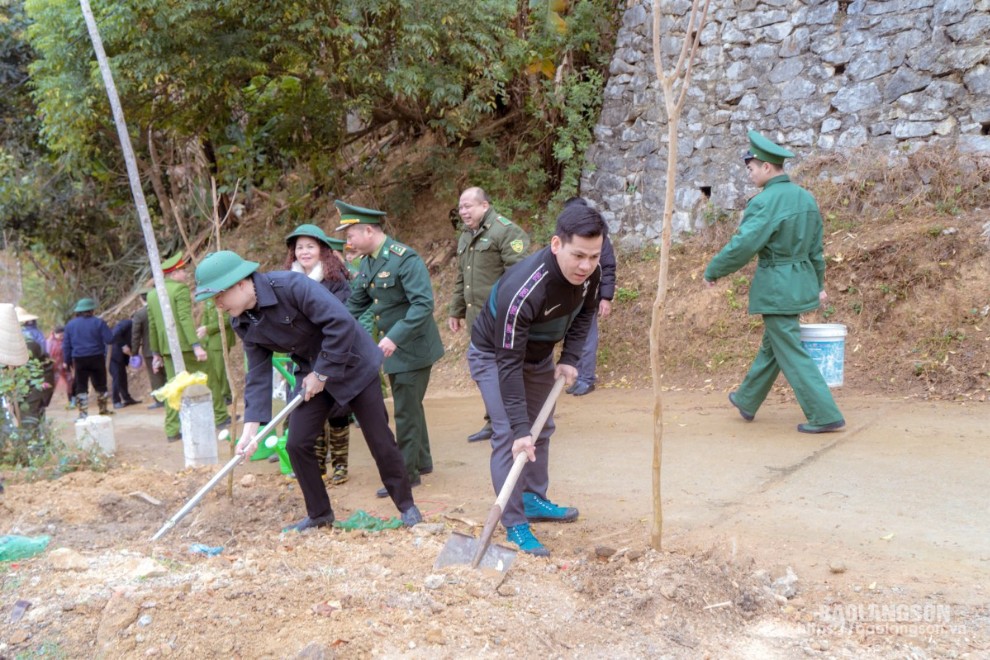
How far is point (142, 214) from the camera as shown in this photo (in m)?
8.69

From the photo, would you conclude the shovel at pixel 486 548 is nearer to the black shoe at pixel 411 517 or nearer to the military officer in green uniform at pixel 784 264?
the black shoe at pixel 411 517

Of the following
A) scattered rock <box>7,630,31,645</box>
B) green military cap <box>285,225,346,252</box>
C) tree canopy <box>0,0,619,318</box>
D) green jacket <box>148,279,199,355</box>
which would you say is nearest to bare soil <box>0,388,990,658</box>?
scattered rock <box>7,630,31,645</box>

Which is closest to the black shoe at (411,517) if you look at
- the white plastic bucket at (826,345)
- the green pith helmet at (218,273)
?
the green pith helmet at (218,273)

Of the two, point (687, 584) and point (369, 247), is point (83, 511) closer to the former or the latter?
point (369, 247)

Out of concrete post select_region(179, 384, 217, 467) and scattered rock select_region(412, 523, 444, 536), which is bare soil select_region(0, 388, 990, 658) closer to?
scattered rock select_region(412, 523, 444, 536)

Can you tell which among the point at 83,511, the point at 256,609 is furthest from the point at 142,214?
the point at 256,609

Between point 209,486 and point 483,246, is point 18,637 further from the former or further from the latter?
point 483,246

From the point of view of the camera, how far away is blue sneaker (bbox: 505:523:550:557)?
12.7 ft

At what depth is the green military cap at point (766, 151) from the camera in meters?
5.48

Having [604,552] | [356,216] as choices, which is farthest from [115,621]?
[356,216]

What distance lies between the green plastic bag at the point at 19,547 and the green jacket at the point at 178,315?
399cm

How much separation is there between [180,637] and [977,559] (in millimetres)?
3190

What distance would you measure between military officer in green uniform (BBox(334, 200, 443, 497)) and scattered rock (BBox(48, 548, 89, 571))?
71.6 inches

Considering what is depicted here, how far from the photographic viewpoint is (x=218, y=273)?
403 centimetres
